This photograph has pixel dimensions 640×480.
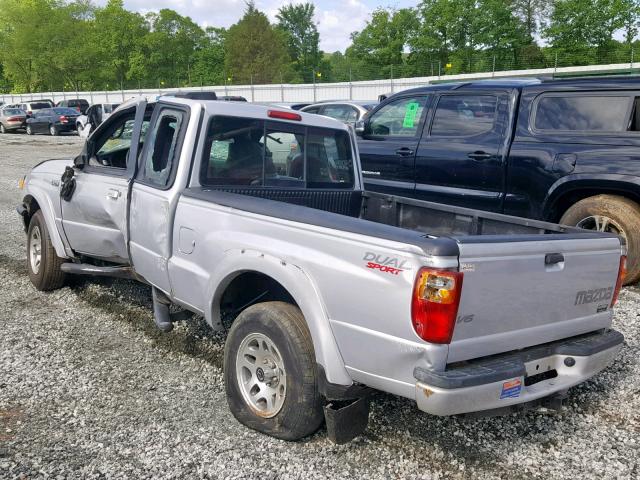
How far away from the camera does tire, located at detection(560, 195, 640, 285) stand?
5.88m

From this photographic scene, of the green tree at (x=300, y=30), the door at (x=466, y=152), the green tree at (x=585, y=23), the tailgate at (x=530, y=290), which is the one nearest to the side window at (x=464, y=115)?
the door at (x=466, y=152)

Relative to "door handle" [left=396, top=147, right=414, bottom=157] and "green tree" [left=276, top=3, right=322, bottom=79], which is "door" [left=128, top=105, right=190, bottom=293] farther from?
"green tree" [left=276, top=3, right=322, bottom=79]

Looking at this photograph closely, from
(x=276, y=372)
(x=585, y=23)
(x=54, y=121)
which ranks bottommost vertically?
(x=54, y=121)

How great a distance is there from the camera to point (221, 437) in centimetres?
346

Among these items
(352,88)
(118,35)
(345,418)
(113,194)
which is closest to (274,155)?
(113,194)

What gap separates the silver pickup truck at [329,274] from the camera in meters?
2.73

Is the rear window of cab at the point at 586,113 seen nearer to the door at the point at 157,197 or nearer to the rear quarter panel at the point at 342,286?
the door at the point at 157,197

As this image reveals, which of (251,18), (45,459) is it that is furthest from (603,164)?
(251,18)

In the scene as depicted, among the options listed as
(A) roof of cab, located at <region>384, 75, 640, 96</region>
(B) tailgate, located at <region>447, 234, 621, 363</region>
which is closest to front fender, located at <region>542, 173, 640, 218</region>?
(A) roof of cab, located at <region>384, 75, 640, 96</region>

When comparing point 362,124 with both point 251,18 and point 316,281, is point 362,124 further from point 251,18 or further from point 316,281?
point 251,18

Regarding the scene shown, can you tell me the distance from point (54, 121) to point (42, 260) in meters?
29.5

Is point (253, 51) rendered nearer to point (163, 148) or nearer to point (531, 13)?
point (531, 13)

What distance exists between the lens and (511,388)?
289 cm

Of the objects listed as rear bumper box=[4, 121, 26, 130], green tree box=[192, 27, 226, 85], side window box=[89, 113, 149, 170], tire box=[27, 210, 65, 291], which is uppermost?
green tree box=[192, 27, 226, 85]
